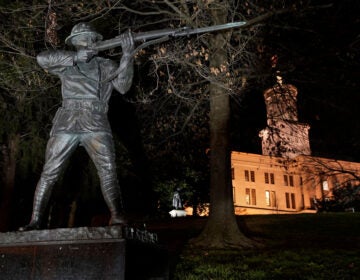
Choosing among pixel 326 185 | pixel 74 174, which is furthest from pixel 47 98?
pixel 326 185

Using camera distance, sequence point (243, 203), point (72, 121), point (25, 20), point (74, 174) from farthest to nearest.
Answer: point (243, 203), point (74, 174), point (25, 20), point (72, 121)

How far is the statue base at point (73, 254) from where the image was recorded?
491 centimetres

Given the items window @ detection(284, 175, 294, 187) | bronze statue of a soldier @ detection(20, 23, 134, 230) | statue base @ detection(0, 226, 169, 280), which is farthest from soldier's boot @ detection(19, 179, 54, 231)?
window @ detection(284, 175, 294, 187)

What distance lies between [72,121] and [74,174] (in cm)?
1644

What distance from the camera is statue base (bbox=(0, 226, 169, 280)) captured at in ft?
16.1

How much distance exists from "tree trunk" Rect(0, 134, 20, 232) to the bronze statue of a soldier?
12.5 m

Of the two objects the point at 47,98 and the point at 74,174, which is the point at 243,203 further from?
Result: the point at 47,98

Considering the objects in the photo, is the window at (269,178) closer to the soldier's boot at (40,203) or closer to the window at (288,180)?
the window at (288,180)

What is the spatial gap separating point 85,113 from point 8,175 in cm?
1425

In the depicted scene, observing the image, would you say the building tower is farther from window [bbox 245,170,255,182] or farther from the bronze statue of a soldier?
window [bbox 245,170,255,182]

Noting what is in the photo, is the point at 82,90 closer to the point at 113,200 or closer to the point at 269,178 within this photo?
the point at 113,200

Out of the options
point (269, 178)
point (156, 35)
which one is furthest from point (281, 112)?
point (269, 178)

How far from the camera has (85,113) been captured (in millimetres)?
5859

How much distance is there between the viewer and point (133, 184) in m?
28.7
